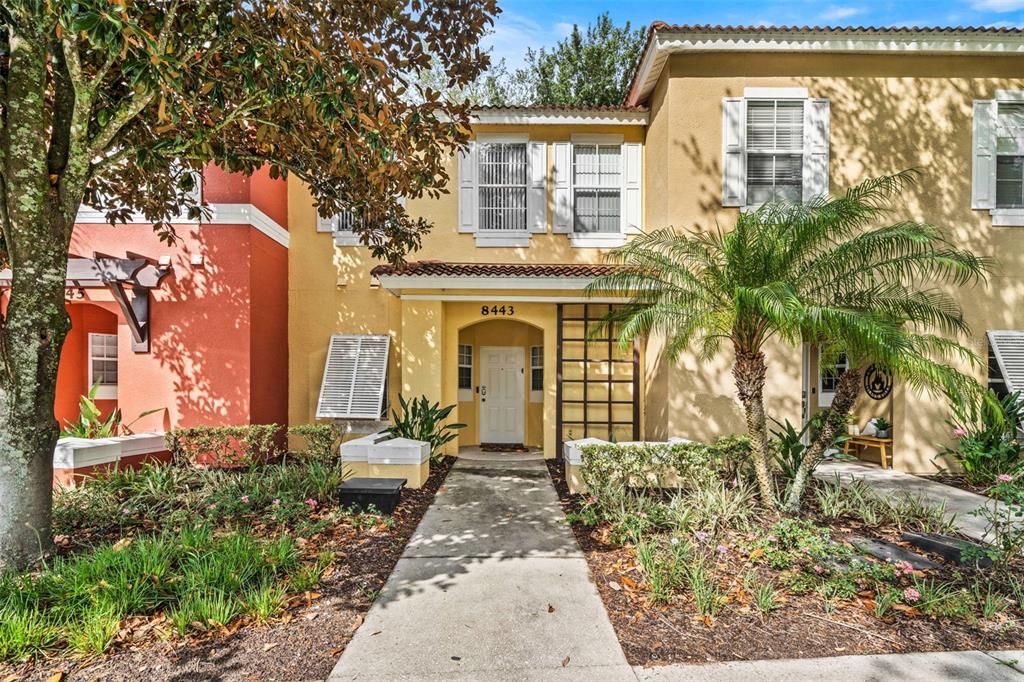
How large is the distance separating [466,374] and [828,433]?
719 cm

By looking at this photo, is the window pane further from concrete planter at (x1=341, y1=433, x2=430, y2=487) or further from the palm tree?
concrete planter at (x1=341, y1=433, x2=430, y2=487)

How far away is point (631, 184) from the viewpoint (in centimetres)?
986

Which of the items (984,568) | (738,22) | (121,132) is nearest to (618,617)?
(984,568)

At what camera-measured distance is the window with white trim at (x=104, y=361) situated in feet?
31.8

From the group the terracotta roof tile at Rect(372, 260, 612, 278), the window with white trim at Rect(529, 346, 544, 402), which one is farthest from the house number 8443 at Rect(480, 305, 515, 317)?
the window with white trim at Rect(529, 346, 544, 402)

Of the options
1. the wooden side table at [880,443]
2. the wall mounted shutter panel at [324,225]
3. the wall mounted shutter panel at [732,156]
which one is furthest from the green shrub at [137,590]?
the wooden side table at [880,443]

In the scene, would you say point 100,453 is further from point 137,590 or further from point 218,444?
point 137,590

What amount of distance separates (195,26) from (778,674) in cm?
697

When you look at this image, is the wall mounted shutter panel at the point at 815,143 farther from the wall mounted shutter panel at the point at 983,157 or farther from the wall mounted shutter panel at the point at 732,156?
the wall mounted shutter panel at the point at 983,157

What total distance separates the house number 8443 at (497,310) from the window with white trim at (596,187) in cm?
215

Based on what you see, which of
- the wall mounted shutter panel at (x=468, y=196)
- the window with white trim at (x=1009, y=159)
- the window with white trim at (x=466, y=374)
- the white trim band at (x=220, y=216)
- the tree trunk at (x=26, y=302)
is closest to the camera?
the tree trunk at (x=26, y=302)

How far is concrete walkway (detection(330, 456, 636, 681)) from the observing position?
3.22 m

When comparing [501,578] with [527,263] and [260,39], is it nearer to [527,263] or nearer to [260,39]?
[260,39]

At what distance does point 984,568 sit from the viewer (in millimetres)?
4570
